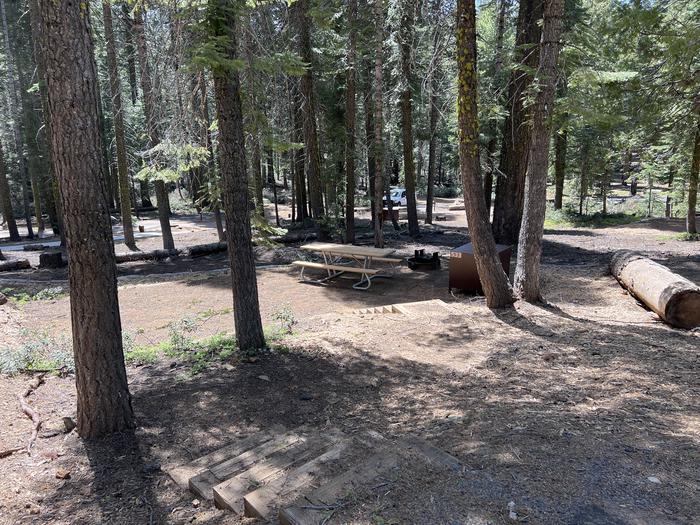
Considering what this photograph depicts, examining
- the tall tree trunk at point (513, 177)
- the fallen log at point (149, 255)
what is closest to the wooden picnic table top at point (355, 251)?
the tall tree trunk at point (513, 177)

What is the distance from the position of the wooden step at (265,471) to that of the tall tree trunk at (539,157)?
5.29 m

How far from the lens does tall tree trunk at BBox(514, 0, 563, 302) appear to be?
22.7 ft

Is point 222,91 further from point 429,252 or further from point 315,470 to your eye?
point 429,252

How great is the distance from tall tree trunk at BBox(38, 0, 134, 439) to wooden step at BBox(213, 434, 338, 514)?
162 cm

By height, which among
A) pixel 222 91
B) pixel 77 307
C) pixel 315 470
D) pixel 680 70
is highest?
pixel 680 70

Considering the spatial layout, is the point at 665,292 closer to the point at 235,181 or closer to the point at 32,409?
the point at 235,181

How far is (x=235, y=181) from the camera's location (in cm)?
587

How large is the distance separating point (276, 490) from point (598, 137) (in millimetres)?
25604

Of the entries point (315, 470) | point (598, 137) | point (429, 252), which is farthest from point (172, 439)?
point (598, 137)

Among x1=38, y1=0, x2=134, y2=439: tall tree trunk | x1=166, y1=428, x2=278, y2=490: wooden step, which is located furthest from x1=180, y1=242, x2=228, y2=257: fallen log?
x1=166, y1=428, x2=278, y2=490: wooden step

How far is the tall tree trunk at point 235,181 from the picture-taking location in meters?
5.46

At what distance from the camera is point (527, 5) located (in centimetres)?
1133

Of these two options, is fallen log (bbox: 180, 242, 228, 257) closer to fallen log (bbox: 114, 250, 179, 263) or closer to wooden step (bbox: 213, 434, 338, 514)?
fallen log (bbox: 114, 250, 179, 263)

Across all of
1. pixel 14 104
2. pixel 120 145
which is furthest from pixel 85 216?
pixel 14 104
